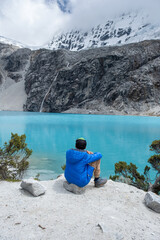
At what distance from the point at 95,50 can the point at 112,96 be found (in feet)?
91.4

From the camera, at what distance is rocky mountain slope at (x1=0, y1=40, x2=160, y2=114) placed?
68.6m

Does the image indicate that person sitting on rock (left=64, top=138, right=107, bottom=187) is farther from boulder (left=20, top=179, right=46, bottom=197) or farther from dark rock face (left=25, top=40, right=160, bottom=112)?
dark rock face (left=25, top=40, right=160, bottom=112)

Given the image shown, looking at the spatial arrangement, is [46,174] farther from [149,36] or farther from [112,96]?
[149,36]

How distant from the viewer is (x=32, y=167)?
10695 mm

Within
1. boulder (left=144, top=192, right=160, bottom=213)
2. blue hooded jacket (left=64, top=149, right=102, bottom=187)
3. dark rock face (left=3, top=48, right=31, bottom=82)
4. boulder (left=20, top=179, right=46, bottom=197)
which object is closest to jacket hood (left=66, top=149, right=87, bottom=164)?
blue hooded jacket (left=64, top=149, right=102, bottom=187)

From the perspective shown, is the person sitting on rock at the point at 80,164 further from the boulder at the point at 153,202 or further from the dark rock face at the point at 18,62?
the dark rock face at the point at 18,62

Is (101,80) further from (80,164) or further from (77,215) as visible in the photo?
(77,215)

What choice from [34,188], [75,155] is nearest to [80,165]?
[75,155]

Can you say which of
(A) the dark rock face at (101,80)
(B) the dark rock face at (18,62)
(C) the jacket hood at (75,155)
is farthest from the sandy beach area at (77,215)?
(B) the dark rock face at (18,62)

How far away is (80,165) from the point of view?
4824 mm

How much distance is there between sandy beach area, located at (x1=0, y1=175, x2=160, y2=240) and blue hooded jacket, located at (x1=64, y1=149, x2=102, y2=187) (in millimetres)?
349

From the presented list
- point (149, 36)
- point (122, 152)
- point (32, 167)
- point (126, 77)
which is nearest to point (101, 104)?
point (126, 77)

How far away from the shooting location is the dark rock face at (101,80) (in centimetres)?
6875

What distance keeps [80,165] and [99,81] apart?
74379 mm
